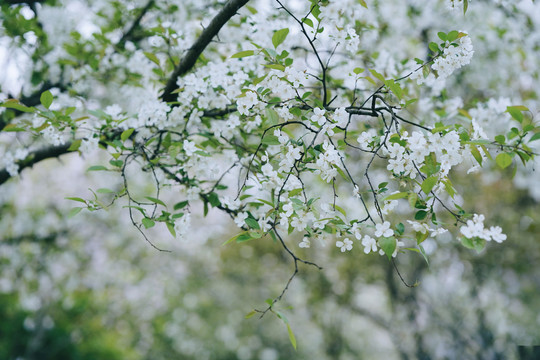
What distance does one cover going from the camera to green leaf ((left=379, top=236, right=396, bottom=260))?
1.36 m

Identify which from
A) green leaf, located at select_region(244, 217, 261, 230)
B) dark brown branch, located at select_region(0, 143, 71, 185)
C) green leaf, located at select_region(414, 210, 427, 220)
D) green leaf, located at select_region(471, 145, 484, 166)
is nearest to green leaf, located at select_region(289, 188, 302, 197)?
green leaf, located at select_region(244, 217, 261, 230)

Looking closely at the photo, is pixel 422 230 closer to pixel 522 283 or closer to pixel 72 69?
pixel 72 69

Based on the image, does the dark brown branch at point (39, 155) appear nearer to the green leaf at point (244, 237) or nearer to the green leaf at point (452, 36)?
the green leaf at point (244, 237)

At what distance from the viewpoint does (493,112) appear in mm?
2641

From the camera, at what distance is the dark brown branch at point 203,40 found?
1.76 metres

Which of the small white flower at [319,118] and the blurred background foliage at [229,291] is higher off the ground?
the small white flower at [319,118]

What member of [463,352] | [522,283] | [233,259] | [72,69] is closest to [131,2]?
[72,69]

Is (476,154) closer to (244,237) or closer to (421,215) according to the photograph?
(421,215)

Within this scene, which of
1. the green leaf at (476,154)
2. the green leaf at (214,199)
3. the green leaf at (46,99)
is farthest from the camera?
the green leaf at (214,199)

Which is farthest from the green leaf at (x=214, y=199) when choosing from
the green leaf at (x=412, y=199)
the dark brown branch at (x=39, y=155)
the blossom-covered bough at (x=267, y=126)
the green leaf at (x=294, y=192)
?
the dark brown branch at (x=39, y=155)

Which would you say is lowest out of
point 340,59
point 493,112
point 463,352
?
point 463,352

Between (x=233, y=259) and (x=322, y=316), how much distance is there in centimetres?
205

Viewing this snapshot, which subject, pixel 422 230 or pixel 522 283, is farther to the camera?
pixel 522 283

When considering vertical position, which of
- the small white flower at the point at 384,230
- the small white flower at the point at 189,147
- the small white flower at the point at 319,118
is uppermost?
the small white flower at the point at 319,118
